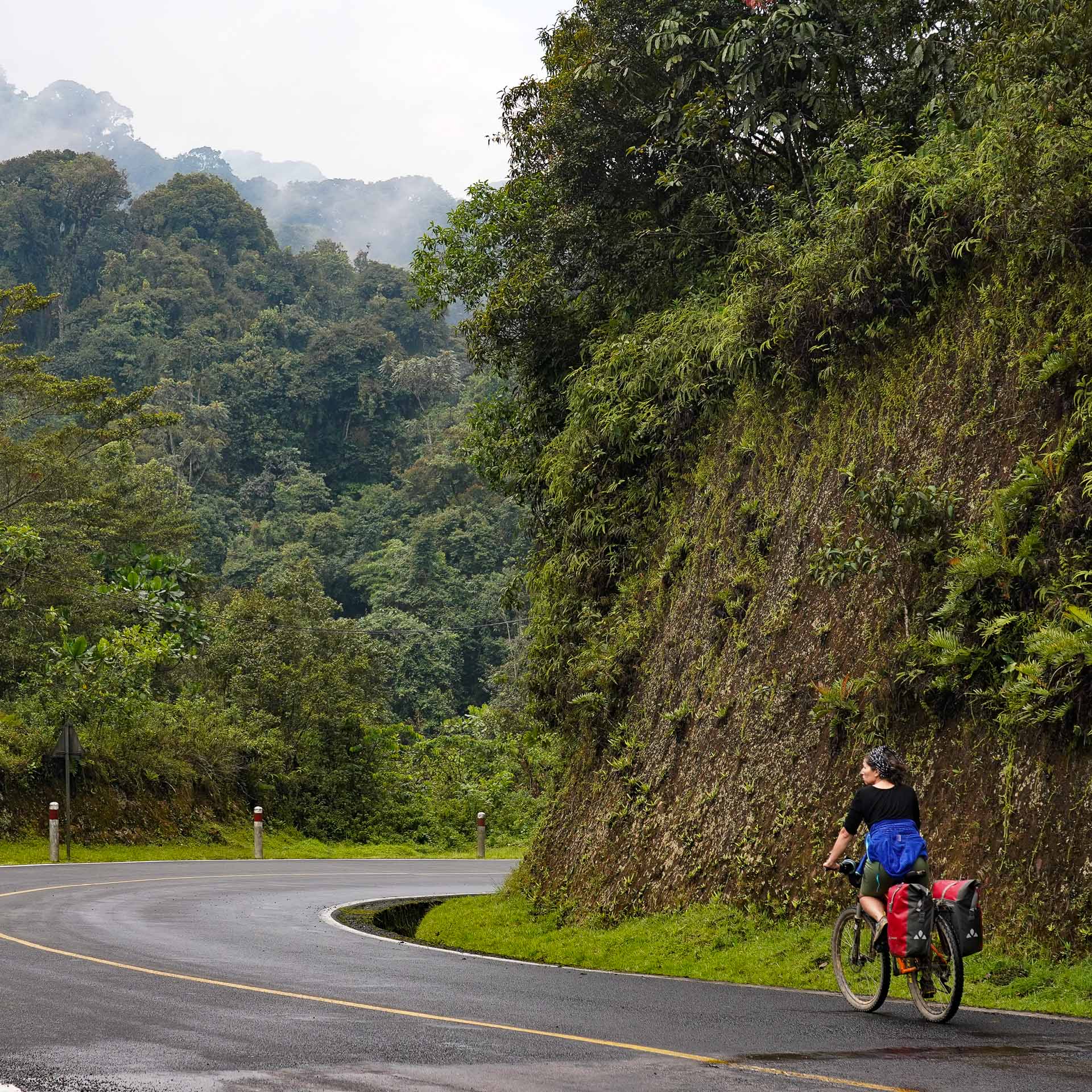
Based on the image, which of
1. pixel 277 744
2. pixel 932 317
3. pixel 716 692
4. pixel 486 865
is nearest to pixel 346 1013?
pixel 716 692

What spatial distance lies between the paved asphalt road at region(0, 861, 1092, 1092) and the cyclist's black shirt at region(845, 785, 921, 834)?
3.76 feet

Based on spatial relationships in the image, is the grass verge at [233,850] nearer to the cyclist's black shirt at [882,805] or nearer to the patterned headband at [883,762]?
the cyclist's black shirt at [882,805]

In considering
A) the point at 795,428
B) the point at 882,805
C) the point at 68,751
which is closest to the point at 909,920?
the point at 882,805

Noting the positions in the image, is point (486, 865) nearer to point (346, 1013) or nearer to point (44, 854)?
point (44, 854)

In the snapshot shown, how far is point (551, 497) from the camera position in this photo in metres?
16.5

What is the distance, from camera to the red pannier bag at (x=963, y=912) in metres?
6.87

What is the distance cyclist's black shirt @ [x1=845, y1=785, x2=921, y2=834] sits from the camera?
7707mm

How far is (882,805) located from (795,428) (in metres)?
6.19

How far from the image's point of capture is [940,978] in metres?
7.06

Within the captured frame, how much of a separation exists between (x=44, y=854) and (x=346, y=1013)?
19456 millimetres

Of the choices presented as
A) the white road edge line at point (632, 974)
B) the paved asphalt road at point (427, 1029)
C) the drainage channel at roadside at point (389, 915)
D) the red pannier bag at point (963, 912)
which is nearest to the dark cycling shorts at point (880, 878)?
the red pannier bag at point (963, 912)

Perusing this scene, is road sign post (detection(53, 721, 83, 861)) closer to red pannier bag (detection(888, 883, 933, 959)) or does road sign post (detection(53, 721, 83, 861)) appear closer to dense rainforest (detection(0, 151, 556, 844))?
dense rainforest (detection(0, 151, 556, 844))

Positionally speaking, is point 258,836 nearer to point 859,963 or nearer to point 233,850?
point 233,850

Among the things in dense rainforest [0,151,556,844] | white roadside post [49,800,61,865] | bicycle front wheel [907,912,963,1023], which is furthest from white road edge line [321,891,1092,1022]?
white roadside post [49,800,61,865]
